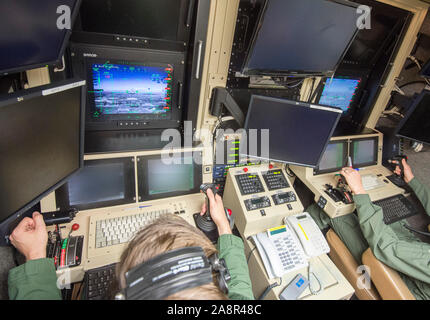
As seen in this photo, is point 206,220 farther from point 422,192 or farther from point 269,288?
point 422,192

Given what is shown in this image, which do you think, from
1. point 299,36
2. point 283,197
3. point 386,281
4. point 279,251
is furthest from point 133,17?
point 386,281

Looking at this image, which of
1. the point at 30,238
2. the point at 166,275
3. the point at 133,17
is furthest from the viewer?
the point at 133,17

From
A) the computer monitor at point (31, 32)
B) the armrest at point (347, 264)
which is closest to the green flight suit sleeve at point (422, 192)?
the armrest at point (347, 264)

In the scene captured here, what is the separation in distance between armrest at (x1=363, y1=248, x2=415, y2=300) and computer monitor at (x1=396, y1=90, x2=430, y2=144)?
1.19 m

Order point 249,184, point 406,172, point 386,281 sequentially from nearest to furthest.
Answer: point 386,281 → point 249,184 → point 406,172

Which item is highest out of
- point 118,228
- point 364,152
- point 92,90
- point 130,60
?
point 130,60

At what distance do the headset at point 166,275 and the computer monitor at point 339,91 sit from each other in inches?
76.1

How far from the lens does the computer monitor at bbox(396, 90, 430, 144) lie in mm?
1907

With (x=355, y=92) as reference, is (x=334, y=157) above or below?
below

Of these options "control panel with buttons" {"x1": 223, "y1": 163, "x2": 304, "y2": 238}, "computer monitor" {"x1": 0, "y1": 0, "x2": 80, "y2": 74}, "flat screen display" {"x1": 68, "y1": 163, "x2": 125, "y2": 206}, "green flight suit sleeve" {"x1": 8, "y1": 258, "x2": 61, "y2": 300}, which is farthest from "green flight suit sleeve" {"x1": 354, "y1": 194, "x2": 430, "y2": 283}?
"computer monitor" {"x1": 0, "y1": 0, "x2": 80, "y2": 74}

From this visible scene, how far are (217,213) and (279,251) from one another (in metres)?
0.44

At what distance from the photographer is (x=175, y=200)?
58.2 inches

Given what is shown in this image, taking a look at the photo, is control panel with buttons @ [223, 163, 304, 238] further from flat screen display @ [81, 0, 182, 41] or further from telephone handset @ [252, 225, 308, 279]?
flat screen display @ [81, 0, 182, 41]

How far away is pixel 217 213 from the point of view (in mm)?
1321
